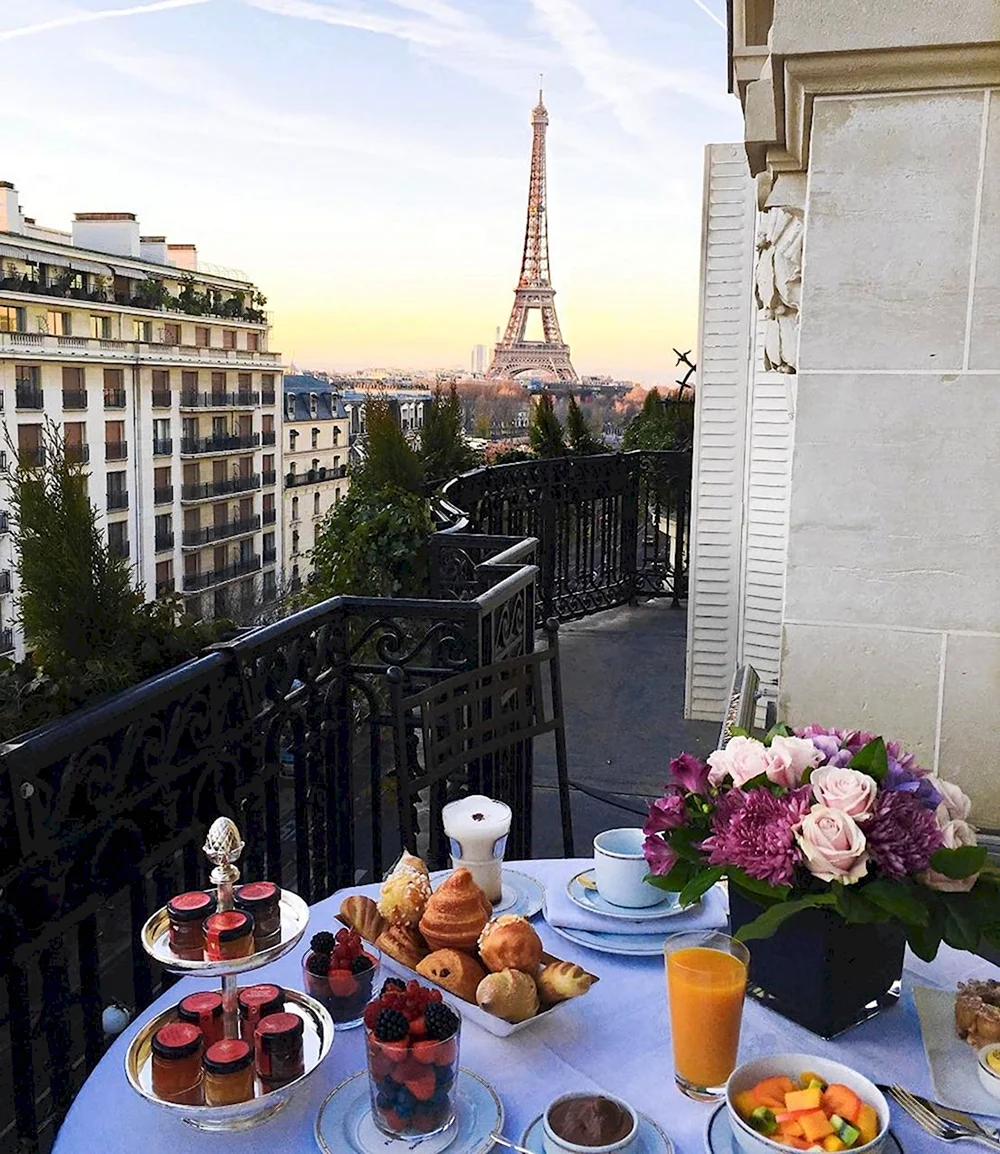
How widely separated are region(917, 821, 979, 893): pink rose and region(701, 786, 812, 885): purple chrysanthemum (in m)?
0.16

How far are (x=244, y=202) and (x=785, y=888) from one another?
54.0 meters

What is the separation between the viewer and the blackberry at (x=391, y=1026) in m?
1.15

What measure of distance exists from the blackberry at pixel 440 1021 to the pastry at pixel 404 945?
29cm

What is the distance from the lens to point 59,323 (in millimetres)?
38688

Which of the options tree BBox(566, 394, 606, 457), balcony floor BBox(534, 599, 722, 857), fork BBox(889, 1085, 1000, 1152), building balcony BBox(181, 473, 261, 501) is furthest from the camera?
building balcony BBox(181, 473, 261, 501)

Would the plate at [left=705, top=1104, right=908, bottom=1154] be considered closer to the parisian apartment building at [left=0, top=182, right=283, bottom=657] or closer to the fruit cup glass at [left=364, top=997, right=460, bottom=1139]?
the fruit cup glass at [left=364, top=997, right=460, bottom=1139]

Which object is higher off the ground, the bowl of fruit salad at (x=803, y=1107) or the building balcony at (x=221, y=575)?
the bowl of fruit salad at (x=803, y=1107)

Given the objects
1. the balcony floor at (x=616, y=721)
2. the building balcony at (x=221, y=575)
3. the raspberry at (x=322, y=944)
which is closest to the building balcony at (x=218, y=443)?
the building balcony at (x=221, y=575)

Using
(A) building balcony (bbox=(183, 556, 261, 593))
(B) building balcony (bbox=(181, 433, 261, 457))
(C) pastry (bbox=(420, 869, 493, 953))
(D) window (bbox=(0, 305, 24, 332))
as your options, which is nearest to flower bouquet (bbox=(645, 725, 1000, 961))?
(C) pastry (bbox=(420, 869, 493, 953))

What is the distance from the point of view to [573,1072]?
52.5 inches

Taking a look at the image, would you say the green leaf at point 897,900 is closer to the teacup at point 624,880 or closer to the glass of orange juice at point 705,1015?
the glass of orange juice at point 705,1015

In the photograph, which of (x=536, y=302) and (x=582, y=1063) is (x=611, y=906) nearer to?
(x=582, y=1063)

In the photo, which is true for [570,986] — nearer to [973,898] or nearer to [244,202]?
[973,898]

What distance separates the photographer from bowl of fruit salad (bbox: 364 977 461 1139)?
1150 mm
